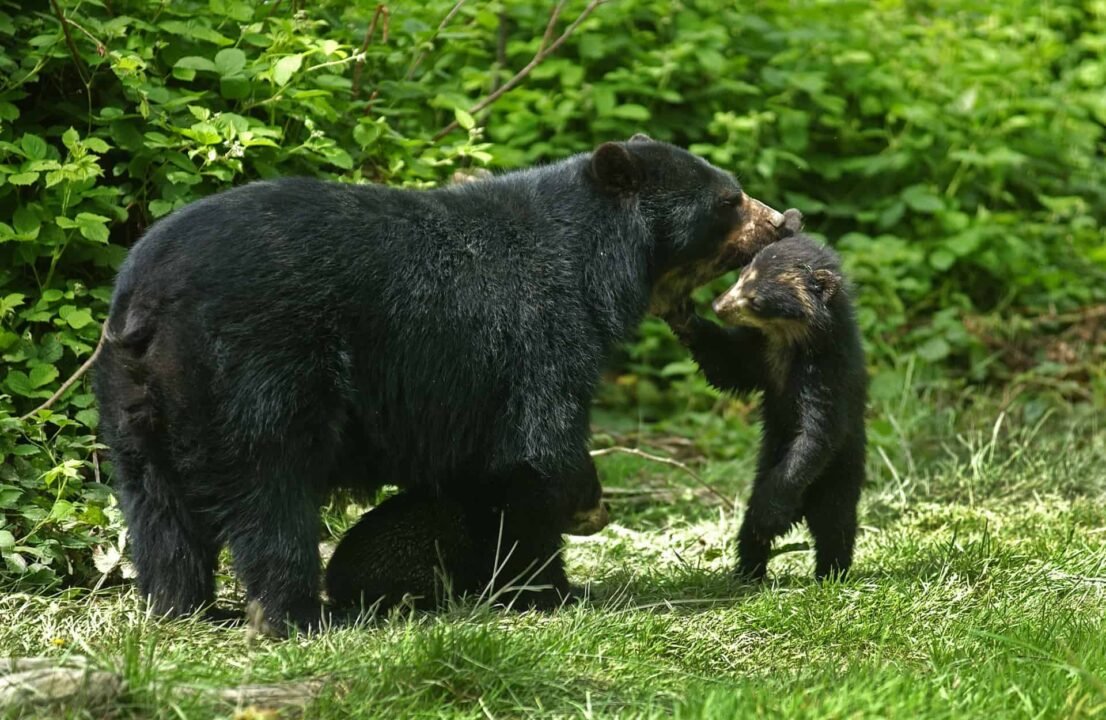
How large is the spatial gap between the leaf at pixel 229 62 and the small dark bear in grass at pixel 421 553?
78.9 inches

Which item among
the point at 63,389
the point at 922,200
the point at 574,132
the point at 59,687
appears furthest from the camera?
the point at 922,200

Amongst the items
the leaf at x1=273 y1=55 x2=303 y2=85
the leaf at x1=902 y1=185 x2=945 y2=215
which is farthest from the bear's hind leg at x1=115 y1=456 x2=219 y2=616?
the leaf at x1=902 y1=185 x2=945 y2=215

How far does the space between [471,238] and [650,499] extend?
3179mm

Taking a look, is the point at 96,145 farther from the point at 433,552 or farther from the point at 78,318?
the point at 433,552

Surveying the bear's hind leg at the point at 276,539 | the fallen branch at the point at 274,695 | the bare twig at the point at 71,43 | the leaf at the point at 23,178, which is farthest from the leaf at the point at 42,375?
the fallen branch at the point at 274,695

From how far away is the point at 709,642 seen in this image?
5207 millimetres

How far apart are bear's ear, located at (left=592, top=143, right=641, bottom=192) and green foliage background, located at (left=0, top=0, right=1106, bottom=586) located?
129 cm

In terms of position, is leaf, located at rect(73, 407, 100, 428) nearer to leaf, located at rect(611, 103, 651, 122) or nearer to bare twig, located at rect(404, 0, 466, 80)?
bare twig, located at rect(404, 0, 466, 80)

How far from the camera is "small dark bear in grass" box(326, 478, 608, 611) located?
590 centimetres

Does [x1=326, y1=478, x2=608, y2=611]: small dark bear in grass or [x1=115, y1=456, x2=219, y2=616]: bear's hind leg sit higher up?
[x1=115, y1=456, x2=219, y2=616]: bear's hind leg

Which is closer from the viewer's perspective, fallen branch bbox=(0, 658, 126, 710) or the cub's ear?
fallen branch bbox=(0, 658, 126, 710)

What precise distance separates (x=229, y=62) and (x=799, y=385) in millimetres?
2823

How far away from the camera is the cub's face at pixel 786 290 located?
6234 mm

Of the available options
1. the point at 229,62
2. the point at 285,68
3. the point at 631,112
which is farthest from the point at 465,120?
the point at 631,112
